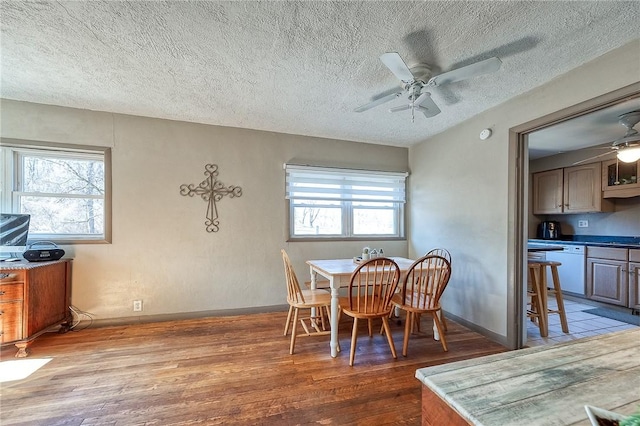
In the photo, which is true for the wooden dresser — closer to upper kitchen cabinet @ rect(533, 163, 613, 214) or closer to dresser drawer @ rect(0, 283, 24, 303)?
dresser drawer @ rect(0, 283, 24, 303)

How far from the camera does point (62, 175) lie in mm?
2902

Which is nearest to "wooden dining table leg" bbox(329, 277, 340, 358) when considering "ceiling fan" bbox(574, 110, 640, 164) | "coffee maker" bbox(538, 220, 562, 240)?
"ceiling fan" bbox(574, 110, 640, 164)

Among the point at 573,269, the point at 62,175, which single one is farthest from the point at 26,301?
the point at 573,269

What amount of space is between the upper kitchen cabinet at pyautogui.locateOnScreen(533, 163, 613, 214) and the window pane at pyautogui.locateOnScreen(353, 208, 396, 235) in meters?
2.89

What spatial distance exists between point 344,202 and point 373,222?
575mm

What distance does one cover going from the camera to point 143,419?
1561mm

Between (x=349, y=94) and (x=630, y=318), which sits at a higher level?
(x=349, y=94)

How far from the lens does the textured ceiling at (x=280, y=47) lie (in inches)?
59.4

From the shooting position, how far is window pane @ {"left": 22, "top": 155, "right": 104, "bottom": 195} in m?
2.81

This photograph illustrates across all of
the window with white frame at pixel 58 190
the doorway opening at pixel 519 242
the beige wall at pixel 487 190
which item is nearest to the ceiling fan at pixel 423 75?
the beige wall at pixel 487 190

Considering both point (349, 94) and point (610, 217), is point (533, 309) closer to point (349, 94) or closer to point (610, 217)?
point (610, 217)

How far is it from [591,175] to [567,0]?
3929mm

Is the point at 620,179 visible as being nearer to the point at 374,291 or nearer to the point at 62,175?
the point at 374,291

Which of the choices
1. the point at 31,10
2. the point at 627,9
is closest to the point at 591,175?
the point at 627,9
